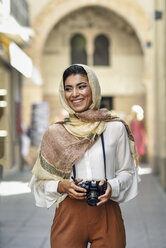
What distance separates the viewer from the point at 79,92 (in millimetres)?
2359

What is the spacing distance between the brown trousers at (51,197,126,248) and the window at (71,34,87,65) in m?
16.6

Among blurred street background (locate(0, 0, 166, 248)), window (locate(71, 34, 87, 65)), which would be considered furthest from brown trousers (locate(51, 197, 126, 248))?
window (locate(71, 34, 87, 65))

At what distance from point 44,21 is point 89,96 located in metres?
14.5

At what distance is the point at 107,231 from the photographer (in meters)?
2.28

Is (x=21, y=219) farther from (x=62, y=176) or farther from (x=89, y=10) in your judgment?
(x=89, y=10)

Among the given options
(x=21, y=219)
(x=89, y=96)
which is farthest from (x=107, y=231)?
(x=21, y=219)

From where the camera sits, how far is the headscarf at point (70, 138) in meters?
2.29

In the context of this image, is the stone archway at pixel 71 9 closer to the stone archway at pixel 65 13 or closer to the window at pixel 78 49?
the stone archway at pixel 65 13

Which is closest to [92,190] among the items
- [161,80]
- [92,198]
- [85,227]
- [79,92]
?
[92,198]

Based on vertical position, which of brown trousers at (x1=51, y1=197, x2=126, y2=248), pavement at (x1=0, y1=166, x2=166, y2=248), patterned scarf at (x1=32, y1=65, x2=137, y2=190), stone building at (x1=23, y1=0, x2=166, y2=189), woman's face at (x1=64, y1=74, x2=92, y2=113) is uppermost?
stone building at (x1=23, y1=0, x2=166, y2=189)

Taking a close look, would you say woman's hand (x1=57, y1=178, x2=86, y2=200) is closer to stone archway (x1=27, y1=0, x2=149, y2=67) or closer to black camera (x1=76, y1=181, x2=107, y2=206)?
black camera (x1=76, y1=181, x2=107, y2=206)

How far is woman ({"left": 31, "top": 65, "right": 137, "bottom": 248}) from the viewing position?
2.28 meters

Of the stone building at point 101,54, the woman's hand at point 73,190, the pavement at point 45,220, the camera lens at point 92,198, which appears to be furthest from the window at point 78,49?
the camera lens at point 92,198

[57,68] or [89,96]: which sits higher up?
[57,68]
